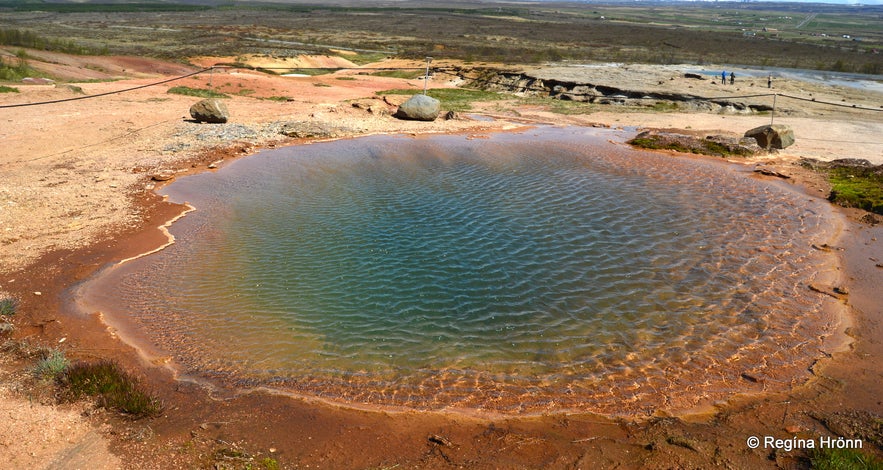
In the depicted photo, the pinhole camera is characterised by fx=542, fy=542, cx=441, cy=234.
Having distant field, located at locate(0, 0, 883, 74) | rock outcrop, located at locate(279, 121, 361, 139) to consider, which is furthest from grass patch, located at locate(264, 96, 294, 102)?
distant field, located at locate(0, 0, 883, 74)

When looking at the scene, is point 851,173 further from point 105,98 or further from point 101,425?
point 105,98

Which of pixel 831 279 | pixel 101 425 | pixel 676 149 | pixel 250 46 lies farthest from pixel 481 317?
pixel 250 46

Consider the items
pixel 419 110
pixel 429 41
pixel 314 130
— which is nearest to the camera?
pixel 314 130

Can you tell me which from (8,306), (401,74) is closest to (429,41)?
(401,74)

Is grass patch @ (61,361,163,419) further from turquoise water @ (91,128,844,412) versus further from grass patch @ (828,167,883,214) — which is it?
grass patch @ (828,167,883,214)

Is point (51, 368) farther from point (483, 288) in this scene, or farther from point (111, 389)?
point (483, 288)
